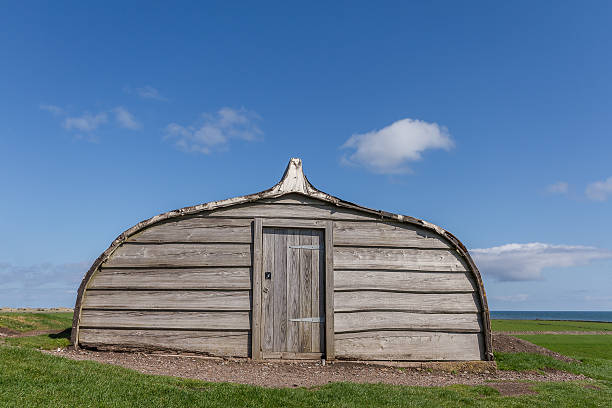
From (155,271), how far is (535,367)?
31.7 feet

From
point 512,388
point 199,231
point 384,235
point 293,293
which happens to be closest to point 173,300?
point 199,231

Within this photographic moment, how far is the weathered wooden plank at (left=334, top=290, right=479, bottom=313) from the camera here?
11.6 metres

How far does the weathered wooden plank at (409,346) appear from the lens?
37.4 feet

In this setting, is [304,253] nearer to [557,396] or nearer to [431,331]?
[431,331]

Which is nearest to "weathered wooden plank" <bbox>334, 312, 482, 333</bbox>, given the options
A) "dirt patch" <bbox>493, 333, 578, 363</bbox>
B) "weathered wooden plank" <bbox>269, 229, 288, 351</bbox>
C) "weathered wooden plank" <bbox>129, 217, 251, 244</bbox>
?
"weathered wooden plank" <bbox>269, 229, 288, 351</bbox>

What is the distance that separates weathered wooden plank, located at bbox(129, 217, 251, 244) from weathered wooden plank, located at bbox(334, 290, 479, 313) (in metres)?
2.79

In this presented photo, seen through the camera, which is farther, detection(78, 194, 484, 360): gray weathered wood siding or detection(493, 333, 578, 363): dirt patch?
detection(493, 333, 578, 363): dirt patch

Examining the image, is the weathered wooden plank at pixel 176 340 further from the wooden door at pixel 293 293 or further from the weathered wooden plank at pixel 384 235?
the weathered wooden plank at pixel 384 235

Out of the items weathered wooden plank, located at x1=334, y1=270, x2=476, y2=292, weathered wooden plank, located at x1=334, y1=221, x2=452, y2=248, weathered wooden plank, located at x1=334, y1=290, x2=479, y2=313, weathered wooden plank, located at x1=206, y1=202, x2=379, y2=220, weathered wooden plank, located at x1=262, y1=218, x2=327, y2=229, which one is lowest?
weathered wooden plank, located at x1=334, y1=290, x2=479, y2=313

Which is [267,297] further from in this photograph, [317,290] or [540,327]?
[540,327]

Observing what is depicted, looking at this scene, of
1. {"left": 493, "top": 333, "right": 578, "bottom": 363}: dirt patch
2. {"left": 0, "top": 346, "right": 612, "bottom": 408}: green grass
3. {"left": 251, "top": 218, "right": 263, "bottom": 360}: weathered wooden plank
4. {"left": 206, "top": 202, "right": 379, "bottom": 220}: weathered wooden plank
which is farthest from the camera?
{"left": 493, "top": 333, "right": 578, "bottom": 363}: dirt patch

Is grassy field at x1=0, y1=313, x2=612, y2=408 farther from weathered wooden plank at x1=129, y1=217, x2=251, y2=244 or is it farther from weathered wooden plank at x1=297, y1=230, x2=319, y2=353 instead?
weathered wooden plank at x1=129, y1=217, x2=251, y2=244

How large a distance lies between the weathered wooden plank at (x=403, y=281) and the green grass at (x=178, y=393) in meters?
3.22

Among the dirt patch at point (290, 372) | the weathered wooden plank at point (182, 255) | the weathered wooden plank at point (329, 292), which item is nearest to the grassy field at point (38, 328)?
the dirt patch at point (290, 372)
